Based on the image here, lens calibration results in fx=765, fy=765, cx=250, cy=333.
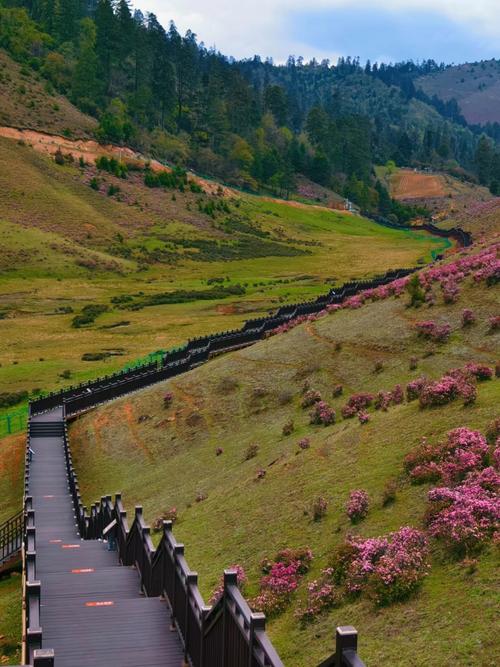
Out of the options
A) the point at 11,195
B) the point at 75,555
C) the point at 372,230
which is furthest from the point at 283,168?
the point at 75,555

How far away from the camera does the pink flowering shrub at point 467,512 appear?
13.0m

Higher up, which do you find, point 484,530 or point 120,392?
point 484,530

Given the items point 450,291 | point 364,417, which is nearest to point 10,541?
point 364,417

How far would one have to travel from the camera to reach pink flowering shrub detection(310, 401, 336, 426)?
1039 inches

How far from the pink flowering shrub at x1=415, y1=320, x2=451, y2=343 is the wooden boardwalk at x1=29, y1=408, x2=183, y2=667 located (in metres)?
16.1

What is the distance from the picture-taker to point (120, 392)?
43906 millimetres

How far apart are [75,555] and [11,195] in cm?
11637

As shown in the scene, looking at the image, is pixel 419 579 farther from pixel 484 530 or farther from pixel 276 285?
pixel 276 285

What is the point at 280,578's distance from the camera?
1485cm

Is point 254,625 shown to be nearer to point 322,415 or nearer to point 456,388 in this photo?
point 456,388

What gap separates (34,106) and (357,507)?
15300cm

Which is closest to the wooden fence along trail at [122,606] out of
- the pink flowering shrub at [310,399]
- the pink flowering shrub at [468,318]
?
the pink flowering shrub at [310,399]

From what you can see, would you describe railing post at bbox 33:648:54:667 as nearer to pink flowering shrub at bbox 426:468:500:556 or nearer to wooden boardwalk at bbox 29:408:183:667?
wooden boardwalk at bbox 29:408:183:667

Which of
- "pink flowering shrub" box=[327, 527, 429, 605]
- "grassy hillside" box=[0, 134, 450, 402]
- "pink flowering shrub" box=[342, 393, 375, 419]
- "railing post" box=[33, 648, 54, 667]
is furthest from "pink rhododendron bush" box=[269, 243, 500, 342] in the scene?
"railing post" box=[33, 648, 54, 667]
